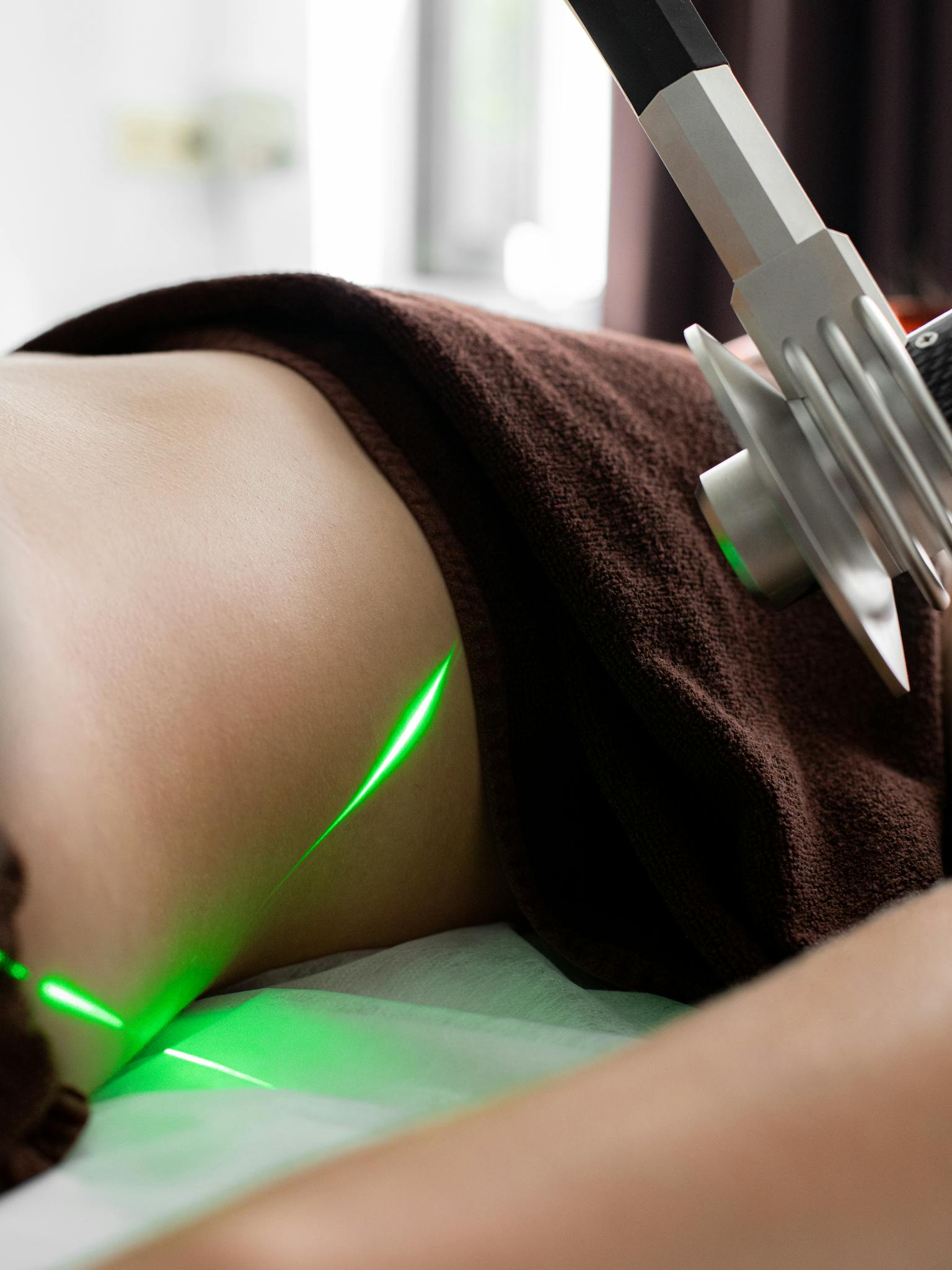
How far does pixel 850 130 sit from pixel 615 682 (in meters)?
1.33

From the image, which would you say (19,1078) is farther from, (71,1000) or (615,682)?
(615,682)

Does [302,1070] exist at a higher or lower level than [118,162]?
lower

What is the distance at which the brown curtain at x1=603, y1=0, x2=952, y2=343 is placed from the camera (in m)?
1.39

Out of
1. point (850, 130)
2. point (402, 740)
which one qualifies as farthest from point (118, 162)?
point (402, 740)

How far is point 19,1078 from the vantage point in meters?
0.32

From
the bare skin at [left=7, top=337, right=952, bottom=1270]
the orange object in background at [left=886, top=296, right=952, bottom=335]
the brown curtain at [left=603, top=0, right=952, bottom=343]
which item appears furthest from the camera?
the brown curtain at [left=603, top=0, right=952, bottom=343]

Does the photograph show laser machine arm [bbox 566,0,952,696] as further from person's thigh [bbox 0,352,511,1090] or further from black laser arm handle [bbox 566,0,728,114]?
person's thigh [bbox 0,352,511,1090]

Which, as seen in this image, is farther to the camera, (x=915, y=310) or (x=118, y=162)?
(x=118, y=162)

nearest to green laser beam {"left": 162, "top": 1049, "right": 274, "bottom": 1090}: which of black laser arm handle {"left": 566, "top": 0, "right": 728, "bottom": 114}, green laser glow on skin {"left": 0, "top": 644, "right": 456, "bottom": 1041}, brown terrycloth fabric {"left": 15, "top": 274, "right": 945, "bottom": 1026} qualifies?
green laser glow on skin {"left": 0, "top": 644, "right": 456, "bottom": 1041}

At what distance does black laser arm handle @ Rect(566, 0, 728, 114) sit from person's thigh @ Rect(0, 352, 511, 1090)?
0.20 meters

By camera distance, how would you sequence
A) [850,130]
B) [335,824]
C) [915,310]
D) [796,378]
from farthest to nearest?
[850,130] < [915,310] < [335,824] < [796,378]

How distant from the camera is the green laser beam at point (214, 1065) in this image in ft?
1.21

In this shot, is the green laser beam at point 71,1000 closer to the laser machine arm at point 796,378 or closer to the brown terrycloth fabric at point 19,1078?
the brown terrycloth fabric at point 19,1078

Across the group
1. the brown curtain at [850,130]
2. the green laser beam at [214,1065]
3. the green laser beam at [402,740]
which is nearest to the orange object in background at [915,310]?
the brown curtain at [850,130]
